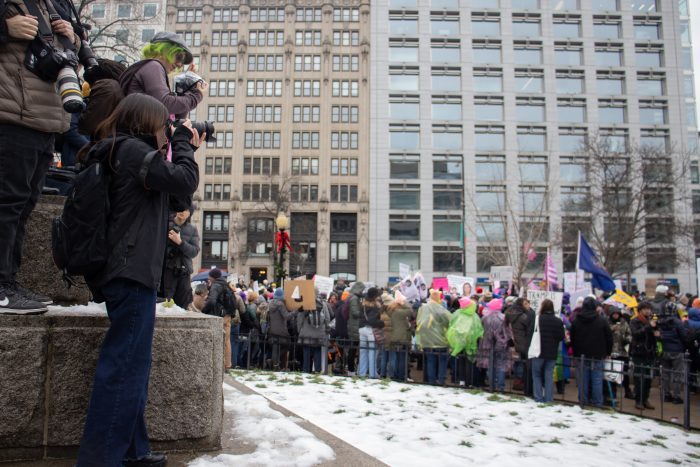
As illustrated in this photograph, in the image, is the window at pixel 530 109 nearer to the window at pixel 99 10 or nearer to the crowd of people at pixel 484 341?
the window at pixel 99 10

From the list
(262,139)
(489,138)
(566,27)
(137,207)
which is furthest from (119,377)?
(566,27)

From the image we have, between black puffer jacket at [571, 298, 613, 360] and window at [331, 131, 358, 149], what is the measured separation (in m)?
52.3

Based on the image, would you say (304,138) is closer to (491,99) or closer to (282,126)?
(282,126)

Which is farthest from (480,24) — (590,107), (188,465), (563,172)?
(188,465)

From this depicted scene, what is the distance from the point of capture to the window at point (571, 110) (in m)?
57.1

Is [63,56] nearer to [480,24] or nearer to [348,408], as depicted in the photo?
[348,408]

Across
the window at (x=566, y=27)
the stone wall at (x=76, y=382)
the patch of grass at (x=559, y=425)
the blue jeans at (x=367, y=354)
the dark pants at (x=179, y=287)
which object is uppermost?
the window at (x=566, y=27)

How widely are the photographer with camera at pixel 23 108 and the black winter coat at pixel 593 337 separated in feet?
34.1

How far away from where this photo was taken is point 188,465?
3000mm

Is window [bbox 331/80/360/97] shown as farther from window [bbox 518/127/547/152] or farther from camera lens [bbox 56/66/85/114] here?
camera lens [bbox 56/66/85/114]

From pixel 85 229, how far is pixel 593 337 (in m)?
10.7

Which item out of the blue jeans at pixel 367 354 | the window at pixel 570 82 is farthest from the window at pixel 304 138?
the blue jeans at pixel 367 354

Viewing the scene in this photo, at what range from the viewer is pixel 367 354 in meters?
13.3

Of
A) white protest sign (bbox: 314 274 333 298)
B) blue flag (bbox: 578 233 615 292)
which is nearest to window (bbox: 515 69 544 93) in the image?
blue flag (bbox: 578 233 615 292)
